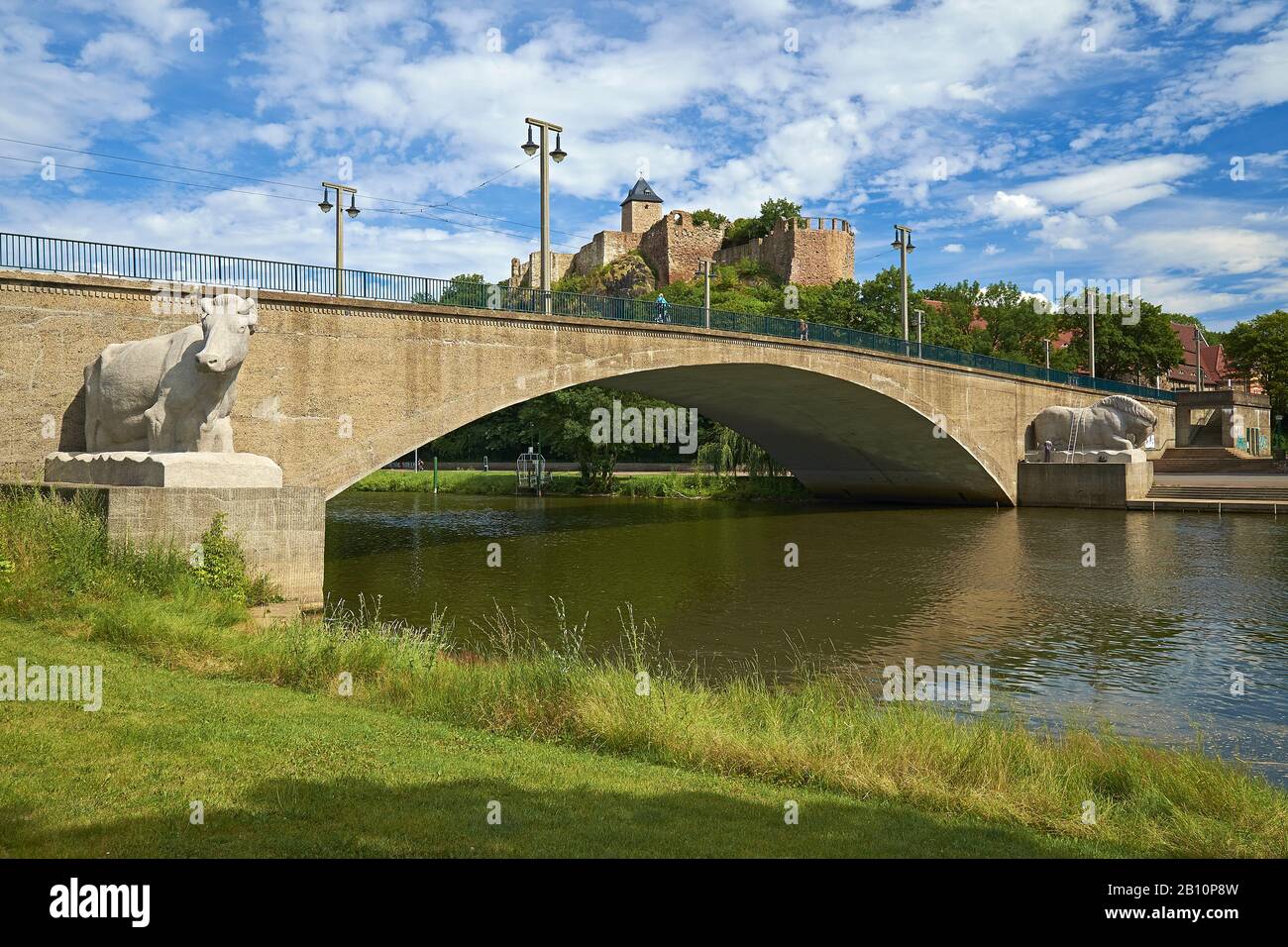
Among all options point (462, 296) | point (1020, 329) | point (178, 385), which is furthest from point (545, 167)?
point (1020, 329)

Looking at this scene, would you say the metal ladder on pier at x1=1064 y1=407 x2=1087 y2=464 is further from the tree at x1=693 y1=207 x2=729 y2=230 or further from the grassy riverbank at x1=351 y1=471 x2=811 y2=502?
the tree at x1=693 y1=207 x2=729 y2=230

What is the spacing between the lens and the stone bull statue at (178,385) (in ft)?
42.9

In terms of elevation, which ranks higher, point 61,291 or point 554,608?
point 61,291

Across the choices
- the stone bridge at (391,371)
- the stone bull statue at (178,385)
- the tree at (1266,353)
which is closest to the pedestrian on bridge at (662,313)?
the stone bridge at (391,371)

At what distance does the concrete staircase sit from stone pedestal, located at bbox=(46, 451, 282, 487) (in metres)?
44.3

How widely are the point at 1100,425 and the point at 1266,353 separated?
36953mm

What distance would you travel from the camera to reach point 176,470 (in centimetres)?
1273

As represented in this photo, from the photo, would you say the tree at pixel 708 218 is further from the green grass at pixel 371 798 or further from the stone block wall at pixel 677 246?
the green grass at pixel 371 798

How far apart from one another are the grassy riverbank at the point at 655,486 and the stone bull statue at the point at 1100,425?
1198cm
